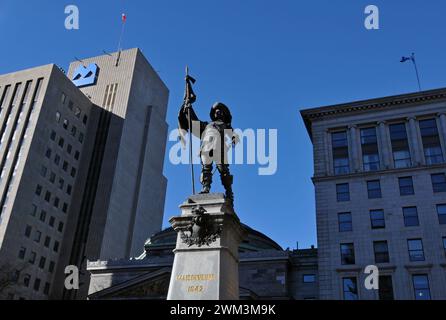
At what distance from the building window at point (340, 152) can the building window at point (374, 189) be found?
3.66 metres

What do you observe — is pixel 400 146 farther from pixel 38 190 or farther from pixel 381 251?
pixel 38 190

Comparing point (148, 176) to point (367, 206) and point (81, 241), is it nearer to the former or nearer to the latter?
point (81, 241)

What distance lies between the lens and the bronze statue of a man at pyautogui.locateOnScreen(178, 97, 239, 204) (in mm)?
14422

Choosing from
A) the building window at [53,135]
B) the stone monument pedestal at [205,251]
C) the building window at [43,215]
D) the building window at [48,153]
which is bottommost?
the stone monument pedestal at [205,251]

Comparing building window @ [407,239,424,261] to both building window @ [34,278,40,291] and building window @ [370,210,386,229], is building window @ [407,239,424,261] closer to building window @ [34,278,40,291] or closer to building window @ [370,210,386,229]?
building window @ [370,210,386,229]

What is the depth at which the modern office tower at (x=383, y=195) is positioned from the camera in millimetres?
54000

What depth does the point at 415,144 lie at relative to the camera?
61.0m

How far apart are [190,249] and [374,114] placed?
57.8 meters

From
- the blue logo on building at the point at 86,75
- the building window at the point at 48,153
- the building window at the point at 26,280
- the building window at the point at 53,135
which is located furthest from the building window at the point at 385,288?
the blue logo on building at the point at 86,75

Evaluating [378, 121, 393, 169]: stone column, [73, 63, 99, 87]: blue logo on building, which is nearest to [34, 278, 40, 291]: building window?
[73, 63, 99, 87]: blue logo on building

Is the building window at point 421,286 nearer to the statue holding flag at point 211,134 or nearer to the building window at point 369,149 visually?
the building window at point 369,149

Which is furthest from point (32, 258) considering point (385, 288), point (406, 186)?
point (406, 186)
